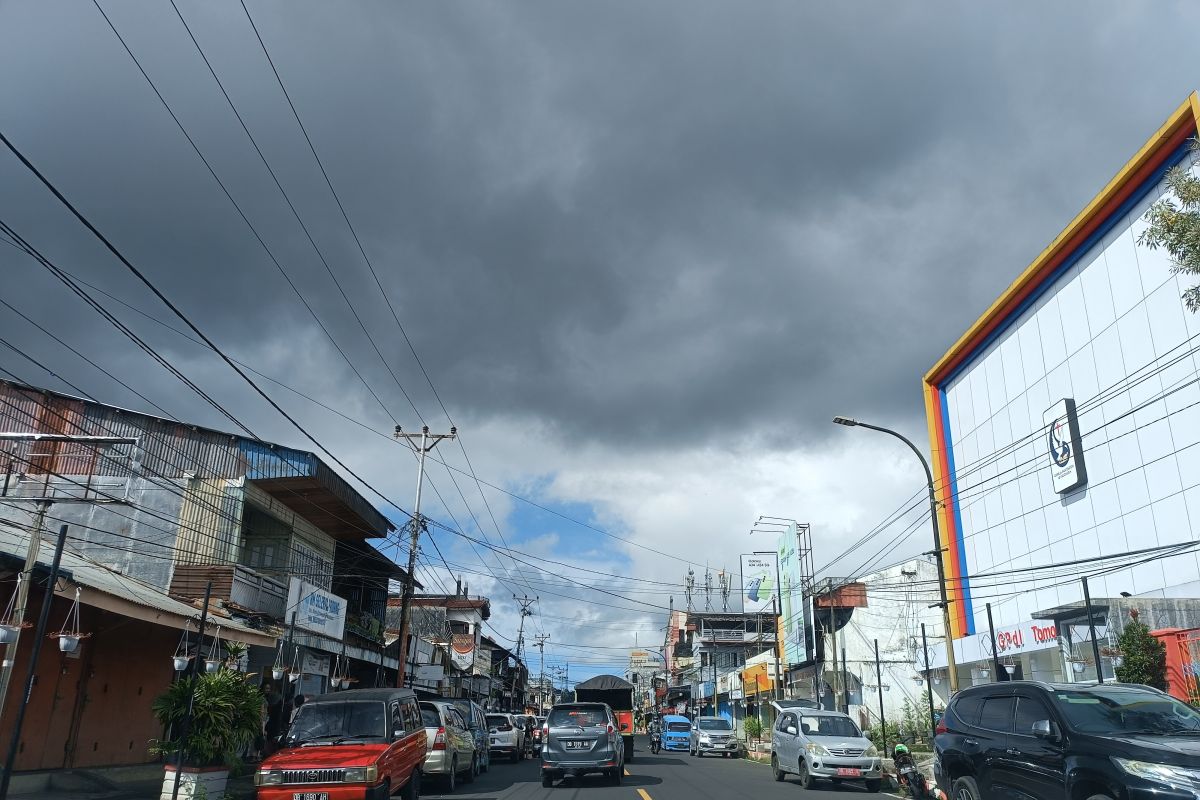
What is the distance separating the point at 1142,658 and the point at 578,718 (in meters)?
11.9

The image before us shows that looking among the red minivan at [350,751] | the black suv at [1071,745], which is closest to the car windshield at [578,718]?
the red minivan at [350,751]

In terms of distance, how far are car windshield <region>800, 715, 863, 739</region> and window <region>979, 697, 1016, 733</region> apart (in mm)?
10069

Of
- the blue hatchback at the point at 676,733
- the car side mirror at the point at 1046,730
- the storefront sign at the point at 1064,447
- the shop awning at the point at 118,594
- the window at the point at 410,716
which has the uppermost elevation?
the storefront sign at the point at 1064,447

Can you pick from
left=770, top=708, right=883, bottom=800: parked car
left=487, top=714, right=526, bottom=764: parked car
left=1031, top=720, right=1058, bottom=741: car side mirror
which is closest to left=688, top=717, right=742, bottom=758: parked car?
left=487, top=714, right=526, bottom=764: parked car

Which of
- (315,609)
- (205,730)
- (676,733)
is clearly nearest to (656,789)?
(205,730)

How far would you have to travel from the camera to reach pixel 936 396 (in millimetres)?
42281

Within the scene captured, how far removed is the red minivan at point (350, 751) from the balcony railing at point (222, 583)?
961cm

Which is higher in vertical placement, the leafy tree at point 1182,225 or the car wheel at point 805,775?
the leafy tree at point 1182,225

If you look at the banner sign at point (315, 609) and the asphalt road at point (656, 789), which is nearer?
the asphalt road at point (656, 789)

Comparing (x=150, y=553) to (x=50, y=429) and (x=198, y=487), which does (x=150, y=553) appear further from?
(x=50, y=429)

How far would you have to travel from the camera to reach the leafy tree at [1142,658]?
16.6 m

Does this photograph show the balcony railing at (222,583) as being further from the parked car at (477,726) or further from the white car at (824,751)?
the white car at (824,751)

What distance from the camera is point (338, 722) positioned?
13203 millimetres

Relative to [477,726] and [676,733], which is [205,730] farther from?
[676,733]
